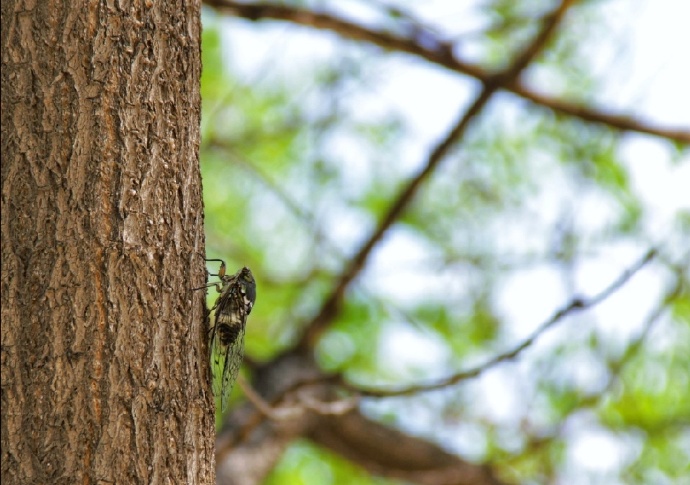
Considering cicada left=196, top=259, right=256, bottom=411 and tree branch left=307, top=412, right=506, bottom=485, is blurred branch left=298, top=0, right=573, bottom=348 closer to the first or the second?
tree branch left=307, top=412, right=506, bottom=485

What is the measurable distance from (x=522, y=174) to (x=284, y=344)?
215cm

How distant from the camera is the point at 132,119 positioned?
5.06 feet

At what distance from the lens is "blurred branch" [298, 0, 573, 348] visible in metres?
4.06

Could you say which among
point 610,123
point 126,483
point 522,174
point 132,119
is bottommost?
point 126,483

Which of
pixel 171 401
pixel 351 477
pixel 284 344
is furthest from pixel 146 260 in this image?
pixel 351 477

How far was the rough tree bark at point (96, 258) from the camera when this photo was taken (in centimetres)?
141

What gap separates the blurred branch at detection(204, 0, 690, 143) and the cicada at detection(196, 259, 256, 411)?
2.03 metres

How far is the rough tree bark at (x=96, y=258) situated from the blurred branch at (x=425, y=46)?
8.08 ft

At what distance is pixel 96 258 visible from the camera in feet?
4.79

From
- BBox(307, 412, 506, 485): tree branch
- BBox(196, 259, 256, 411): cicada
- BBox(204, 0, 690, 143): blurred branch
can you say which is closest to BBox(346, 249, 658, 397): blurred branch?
BBox(196, 259, 256, 411): cicada

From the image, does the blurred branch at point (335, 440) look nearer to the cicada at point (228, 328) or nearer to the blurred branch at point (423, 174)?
the blurred branch at point (423, 174)

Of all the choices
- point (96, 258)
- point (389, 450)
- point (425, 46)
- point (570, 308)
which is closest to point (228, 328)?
point (96, 258)

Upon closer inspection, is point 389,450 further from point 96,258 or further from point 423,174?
point 96,258

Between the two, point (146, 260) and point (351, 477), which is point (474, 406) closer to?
point (351, 477)
